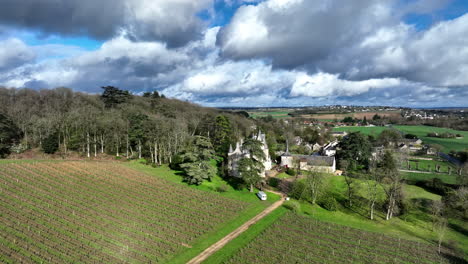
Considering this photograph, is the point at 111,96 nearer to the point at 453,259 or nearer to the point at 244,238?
the point at 244,238

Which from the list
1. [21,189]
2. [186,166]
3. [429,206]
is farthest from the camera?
[186,166]

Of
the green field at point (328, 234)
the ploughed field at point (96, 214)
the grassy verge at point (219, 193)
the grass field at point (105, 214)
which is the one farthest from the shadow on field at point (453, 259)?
the ploughed field at point (96, 214)

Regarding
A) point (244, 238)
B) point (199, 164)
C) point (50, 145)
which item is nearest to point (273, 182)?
point (199, 164)

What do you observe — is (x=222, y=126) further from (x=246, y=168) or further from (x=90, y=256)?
(x=90, y=256)

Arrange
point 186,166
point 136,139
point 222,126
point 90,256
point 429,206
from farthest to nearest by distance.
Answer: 1. point 222,126
2. point 136,139
3. point 186,166
4. point 429,206
5. point 90,256

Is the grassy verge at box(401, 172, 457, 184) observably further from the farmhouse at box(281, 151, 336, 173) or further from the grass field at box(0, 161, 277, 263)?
the grass field at box(0, 161, 277, 263)

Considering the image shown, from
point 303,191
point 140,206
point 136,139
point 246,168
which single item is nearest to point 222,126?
point 136,139

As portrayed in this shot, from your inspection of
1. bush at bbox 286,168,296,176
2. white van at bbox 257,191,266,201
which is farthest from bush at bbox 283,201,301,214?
bush at bbox 286,168,296,176

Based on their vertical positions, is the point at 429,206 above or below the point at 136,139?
below
